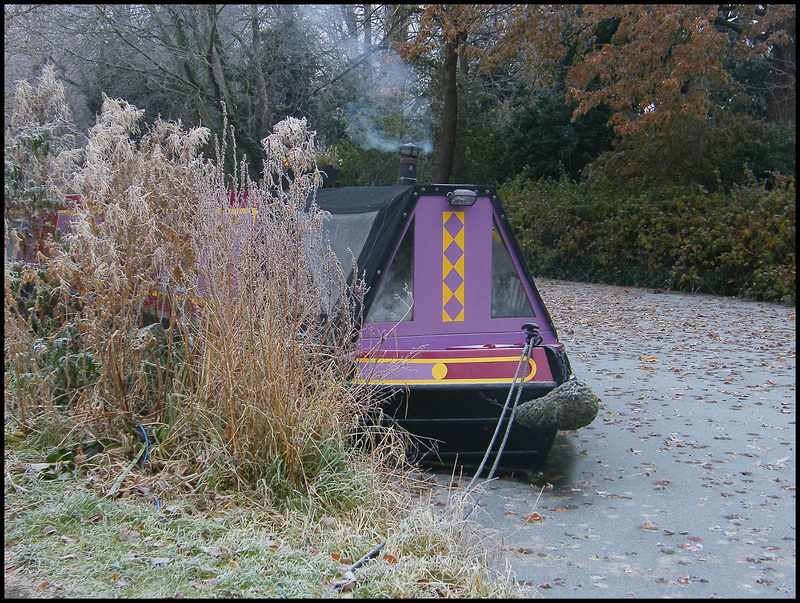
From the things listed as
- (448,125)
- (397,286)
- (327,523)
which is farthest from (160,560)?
(448,125)

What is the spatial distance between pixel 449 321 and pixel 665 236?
9.69 metres

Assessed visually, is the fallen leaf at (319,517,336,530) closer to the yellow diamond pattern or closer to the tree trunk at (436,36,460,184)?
the yellow diamond pattern

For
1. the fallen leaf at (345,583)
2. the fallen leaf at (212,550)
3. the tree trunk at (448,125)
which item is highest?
the tree trunk at (448,125)

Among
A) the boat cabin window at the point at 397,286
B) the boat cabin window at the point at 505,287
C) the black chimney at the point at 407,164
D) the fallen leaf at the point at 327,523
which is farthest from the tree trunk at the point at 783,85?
the fallen leaf at the point at 327,523

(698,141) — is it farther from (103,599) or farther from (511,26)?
(103,599)

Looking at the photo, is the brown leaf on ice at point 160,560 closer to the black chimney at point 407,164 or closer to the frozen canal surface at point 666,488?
the frozen canal surface at point 666,488

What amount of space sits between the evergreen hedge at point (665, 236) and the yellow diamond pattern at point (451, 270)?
879 cm

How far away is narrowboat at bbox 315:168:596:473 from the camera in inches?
181

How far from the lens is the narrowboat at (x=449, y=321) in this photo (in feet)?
15.1

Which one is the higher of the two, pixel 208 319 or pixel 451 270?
pixel 451 270

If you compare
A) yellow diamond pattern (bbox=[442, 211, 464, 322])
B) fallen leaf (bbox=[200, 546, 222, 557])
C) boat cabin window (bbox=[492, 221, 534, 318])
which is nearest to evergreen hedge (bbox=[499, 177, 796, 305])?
boat cabin window (bbox=[492, 221, 534, 318])

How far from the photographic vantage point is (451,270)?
5258 millimetres

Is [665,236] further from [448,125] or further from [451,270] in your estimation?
[451,270]

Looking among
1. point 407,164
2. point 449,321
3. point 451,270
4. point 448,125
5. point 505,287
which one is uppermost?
point 448,125
